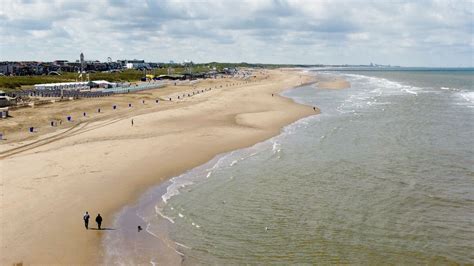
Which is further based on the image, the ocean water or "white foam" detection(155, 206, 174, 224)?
"white foam" detection(155, 206, 174, 224)

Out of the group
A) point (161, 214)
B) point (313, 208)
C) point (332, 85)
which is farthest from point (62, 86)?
point (313, 208)

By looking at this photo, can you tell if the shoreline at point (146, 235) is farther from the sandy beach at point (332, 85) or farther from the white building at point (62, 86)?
the sandy beach at point (332, 85)

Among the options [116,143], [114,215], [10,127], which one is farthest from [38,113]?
[114,215]

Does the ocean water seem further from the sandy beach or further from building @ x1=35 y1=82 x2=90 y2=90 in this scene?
the sandy beach

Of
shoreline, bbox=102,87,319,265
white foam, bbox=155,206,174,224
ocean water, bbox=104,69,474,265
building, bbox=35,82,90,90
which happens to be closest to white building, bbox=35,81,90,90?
building, bbox=35,82,90,90

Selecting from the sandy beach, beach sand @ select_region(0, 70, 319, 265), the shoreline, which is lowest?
the shoreline

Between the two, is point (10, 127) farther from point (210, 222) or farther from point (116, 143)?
point (210, 222)

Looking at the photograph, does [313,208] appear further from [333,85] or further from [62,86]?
[333,85]
